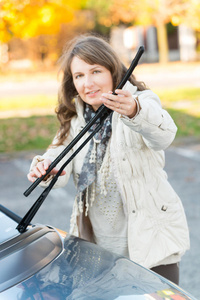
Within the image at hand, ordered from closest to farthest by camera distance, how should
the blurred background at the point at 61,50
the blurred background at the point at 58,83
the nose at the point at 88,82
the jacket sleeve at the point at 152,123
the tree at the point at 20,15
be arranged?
1. the jacket sleeve at the point at 152,123
2. the nose at the point at 88,82
3. the blurred background at the point at 58,83
4. the tree at the point at 20,15
5. the blurred background at the point at 61,50

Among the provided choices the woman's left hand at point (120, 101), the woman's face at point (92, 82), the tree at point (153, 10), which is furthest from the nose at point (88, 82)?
the tree at point (153, 10)

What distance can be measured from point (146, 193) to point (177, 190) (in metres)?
3.60

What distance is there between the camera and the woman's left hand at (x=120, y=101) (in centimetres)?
177

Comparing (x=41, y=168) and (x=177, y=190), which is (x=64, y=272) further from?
(x=177, y=190)

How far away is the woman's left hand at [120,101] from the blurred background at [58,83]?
70 centimetres

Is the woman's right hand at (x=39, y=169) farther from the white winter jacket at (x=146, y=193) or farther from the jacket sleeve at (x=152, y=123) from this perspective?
the jacket sleeve at (x=152, y=123)

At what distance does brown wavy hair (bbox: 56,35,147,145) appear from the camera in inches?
86.1

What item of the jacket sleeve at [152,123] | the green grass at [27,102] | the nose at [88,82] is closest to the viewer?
the jacket sleeve at [152,123]

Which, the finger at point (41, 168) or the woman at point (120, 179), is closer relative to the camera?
the finger at point (41, 168)

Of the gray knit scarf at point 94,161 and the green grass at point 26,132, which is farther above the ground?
the gray knit scarf at point 94,161

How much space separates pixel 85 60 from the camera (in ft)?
7.18

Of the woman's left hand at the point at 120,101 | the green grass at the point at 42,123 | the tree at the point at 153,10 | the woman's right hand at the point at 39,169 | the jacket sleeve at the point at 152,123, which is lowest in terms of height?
the green grass at the point at 42,123

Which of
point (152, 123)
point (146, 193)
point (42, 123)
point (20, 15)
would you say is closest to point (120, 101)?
point (152, 123)

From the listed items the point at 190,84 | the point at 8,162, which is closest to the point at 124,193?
the point at 8,162
